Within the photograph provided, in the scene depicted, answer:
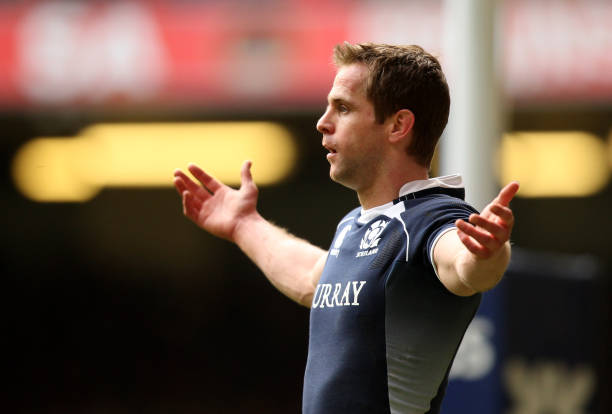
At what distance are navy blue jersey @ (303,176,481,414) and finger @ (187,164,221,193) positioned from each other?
88 centimetres

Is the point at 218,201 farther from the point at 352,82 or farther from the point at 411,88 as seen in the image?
the point at 411,88

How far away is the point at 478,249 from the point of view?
7.52ft

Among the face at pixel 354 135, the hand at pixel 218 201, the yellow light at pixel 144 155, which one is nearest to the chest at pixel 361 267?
the face at pixel 354 135

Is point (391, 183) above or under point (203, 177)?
above

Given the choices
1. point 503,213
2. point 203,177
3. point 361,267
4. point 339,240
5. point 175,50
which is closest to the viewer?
point 503,213

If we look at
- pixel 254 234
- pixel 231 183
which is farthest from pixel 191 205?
pixel 231 183

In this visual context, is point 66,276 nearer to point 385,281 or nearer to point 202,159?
point 202,159

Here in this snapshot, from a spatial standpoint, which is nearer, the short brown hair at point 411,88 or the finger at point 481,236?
the finger at point 481,236

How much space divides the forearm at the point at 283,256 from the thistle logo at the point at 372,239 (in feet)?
1.42

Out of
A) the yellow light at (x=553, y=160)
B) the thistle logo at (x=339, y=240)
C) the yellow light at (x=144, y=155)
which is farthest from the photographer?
the yellow light at (x=553, y=160)

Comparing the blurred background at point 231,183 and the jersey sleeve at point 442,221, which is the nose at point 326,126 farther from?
the blurred background at point 231,183

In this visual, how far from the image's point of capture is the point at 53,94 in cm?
859

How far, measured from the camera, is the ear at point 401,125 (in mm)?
2756

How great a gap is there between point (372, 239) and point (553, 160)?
8.74 metres
